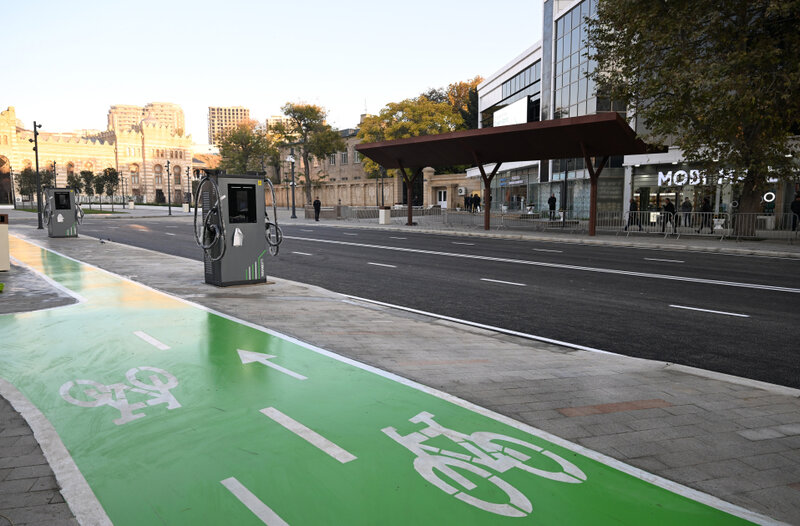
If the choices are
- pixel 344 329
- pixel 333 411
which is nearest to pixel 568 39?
pixel 344 329

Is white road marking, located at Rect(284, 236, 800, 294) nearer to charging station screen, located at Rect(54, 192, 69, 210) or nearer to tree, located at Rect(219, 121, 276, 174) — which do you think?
charging station screen, located at Rect(54, 192, 69, 210)

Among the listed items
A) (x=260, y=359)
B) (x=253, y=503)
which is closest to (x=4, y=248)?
(x=260, y=359)

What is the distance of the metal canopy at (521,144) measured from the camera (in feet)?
81.1

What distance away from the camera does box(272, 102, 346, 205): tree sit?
2435 inches

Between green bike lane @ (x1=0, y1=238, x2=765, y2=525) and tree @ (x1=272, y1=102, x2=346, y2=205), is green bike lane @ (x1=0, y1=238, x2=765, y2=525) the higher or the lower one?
the lower one

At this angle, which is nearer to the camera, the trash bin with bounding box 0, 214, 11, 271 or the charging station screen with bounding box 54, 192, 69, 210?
the trash bin with bounding box 0, 214, 11, 271

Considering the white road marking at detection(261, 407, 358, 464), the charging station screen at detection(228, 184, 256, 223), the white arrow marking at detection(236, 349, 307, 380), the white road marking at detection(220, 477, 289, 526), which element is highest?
the charging station screen at detection(228, 184, 256, 223)

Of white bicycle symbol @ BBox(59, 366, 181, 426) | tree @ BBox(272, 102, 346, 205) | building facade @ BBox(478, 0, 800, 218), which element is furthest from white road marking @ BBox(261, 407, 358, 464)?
tree @ BBox(272, 102, 346, 205)

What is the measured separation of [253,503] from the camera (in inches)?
126

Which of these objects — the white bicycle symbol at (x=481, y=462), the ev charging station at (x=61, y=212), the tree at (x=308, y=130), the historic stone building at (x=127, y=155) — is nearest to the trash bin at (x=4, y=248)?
the ev charging station at (x=61, y=212)

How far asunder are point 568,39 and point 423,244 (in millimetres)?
27305

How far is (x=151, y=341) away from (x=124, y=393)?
1.83 metres

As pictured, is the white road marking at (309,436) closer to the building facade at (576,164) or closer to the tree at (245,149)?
the building facade at (576,164)

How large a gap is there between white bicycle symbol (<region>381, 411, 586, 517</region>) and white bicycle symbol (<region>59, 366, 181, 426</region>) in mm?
2058
